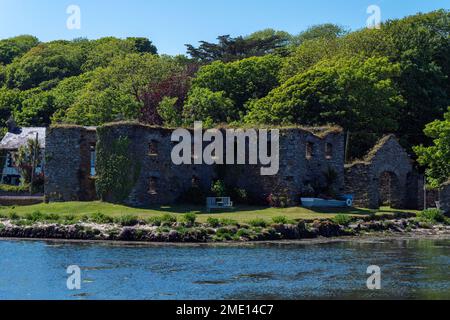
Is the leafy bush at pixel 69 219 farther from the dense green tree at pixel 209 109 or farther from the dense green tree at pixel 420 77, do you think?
the dense green tree at pixel 420 77

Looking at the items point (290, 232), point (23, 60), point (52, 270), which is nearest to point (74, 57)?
point (23, 60)

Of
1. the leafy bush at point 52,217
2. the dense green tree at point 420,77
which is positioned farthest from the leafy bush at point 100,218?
the dense green tree at point 420,77

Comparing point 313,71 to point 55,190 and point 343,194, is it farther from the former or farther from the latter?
point 55,190

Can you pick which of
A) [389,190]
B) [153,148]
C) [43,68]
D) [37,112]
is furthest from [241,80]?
[43,68]

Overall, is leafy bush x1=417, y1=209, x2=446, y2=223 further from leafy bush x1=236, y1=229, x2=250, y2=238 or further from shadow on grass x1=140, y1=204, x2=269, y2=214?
leafy bush x1=236, y1=229, x2=250, y2=238

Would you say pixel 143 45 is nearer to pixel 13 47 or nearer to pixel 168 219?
pixel 13 47

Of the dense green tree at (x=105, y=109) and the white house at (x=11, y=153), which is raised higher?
the dense green tree at (x=105, y=109)

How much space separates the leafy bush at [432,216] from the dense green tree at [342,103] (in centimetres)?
1396

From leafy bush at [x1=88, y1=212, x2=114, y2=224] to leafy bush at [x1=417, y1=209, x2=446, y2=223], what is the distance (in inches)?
753

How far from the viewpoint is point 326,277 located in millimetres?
29766

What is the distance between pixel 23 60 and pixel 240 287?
338ft

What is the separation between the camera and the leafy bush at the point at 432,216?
161 feet

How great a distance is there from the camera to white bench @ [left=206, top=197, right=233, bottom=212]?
50.2m

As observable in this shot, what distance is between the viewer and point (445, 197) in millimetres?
52031
